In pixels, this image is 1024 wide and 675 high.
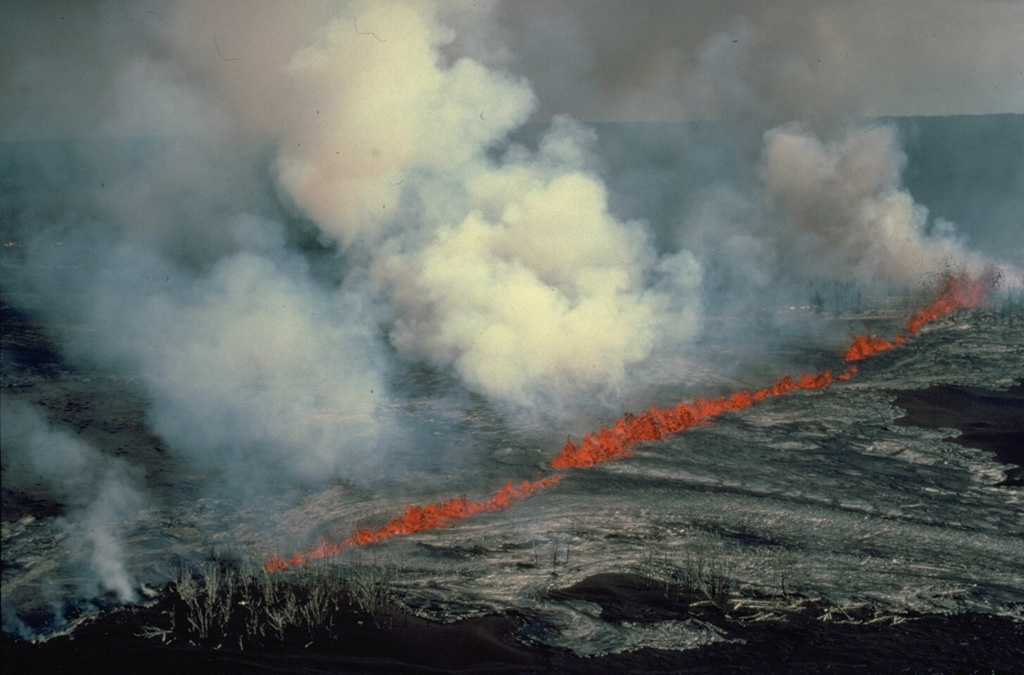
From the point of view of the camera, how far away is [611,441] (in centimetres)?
1722

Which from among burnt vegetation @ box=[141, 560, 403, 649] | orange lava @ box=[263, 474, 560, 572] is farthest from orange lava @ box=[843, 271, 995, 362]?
burnt vegetation @ box=[141, 560, 403, 649]

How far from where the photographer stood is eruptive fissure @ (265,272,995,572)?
42.6ft

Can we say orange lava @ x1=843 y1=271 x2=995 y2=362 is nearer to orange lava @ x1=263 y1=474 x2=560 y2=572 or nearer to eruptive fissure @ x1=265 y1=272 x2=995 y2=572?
eruptive fissure @ x1=265 y1=272 x2=995 y2=572

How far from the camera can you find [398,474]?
15.4 meters

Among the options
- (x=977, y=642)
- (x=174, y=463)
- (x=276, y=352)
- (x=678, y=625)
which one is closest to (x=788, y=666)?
(x=678, y=625)

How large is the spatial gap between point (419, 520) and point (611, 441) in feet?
16.3

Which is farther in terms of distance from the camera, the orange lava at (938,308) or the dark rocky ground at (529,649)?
the orange lava at (938,308)

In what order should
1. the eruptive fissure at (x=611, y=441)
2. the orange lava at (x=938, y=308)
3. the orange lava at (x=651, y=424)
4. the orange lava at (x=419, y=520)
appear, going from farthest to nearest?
the orange lava at (x=938, y=308), the orange lava at (x=651, y=424), the eruptive fissure at (x=611, y=441), the orange lava at (x=419, y=520)

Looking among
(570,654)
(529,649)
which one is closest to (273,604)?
(529,649)

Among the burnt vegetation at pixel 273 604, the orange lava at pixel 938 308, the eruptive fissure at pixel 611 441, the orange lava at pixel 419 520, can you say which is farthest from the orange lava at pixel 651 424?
the burnt vegetation at pixel 273 604

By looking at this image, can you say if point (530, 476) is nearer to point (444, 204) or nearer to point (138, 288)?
point (444, 204)

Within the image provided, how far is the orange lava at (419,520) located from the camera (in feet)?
39.9

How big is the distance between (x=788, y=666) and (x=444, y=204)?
15.5m

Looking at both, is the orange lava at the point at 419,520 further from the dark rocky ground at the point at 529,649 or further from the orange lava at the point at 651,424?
the dark rocky ground at the point at 529,649
